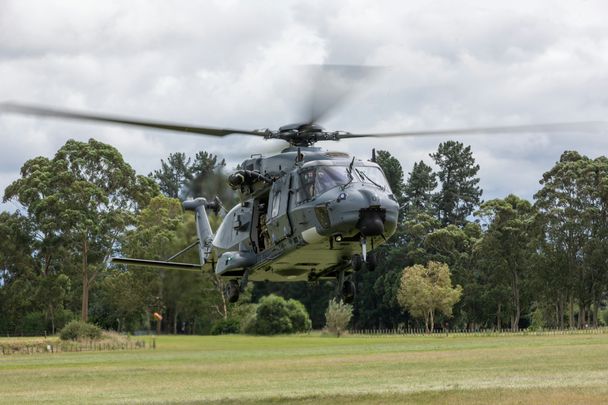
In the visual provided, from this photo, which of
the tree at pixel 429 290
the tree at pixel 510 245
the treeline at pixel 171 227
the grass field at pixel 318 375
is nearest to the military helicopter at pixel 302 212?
the grass field at pixel 318 375

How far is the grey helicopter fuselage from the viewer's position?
21.8 metres

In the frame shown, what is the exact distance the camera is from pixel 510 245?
102000 millimetres

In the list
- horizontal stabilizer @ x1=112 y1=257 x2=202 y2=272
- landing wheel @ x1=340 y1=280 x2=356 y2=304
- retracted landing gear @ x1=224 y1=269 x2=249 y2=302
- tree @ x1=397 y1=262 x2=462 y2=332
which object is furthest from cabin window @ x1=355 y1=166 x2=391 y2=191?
tree @ x1=397 y1=262 x2=462 y2=332

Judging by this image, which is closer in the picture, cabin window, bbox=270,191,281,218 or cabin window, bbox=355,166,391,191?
cabin window, bbox=355,166,391,191

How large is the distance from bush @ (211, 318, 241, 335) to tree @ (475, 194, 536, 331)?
2748cm

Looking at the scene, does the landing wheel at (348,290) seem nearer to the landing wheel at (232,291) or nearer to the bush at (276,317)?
the landing wheel at (232,291)

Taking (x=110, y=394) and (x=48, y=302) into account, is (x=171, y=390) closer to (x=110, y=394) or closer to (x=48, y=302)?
(x=110, y=394)

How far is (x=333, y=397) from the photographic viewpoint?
1292 inches

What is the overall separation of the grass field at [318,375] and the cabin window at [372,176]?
940 cm

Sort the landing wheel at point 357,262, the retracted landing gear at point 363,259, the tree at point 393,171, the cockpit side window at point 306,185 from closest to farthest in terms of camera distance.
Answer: the retracted landing gear at point 363,259 → the landing wheel at point 357,262 → the cockpit side window at point 306,185 → the tree at point 393,171

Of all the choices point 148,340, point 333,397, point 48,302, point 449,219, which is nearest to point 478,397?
point 333,397

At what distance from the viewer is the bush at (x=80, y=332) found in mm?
73750

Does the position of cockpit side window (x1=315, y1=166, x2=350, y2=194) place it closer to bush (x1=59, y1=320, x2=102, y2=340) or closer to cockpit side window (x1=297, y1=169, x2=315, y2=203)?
cockpit side window (x1=297, y1=169, x2=315, y2=203)

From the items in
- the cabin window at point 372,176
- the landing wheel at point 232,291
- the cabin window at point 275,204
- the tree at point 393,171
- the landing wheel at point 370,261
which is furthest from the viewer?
the tree at point 393,171
